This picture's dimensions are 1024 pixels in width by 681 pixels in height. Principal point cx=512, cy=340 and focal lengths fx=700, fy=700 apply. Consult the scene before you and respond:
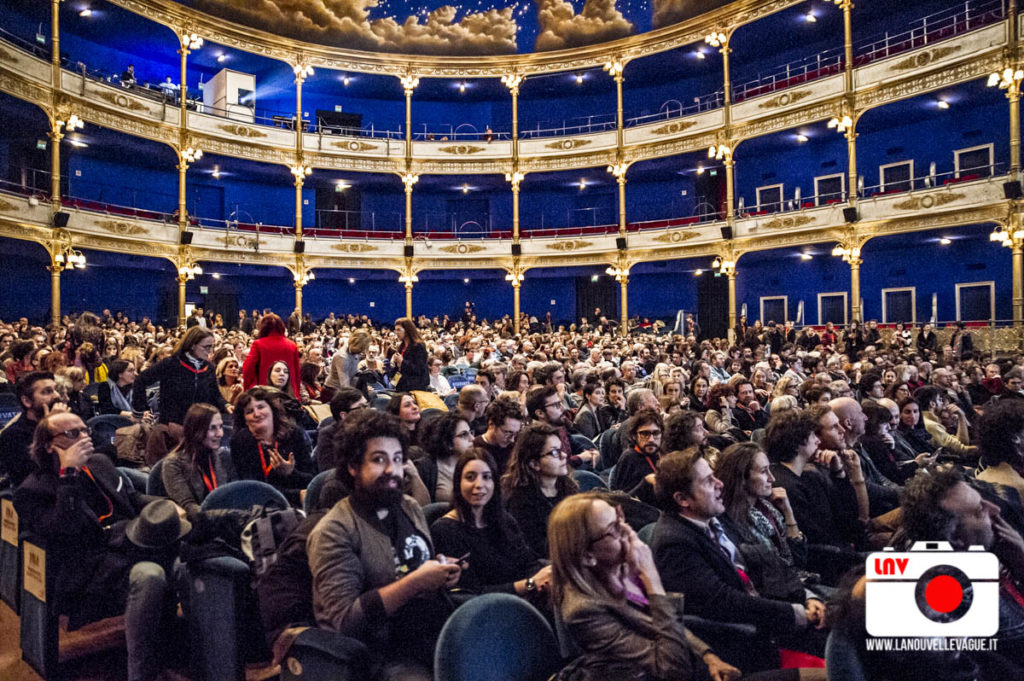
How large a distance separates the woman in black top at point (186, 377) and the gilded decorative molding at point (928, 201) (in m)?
16.2

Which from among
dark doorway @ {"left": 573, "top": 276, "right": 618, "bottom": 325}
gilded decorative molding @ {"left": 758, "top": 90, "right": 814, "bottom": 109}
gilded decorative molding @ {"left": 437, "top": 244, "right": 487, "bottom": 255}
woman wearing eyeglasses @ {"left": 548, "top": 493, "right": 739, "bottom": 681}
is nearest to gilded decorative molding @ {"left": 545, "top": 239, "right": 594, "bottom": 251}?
gilded decorative molding @ {"left": 437, "top": 244, "right": 487, "bottom": 255}

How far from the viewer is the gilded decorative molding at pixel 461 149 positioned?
22.9m

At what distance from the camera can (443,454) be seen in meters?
4.05

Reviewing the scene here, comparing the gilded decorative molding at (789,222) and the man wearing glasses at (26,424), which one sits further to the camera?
the gilded decorative molding at (789,222)

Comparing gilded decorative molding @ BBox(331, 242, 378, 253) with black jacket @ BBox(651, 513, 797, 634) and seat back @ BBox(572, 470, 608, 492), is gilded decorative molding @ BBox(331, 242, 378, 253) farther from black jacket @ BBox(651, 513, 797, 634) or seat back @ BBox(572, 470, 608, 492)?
black jacket @ BBox(651, 513, 797, 634)

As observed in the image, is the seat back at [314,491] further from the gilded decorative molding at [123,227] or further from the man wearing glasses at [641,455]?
the gilded decorative molding at [123,227]

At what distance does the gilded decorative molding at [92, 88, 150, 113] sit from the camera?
17297 millimetres

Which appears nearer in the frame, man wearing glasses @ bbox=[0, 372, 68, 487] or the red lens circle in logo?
the red lens circle in logo

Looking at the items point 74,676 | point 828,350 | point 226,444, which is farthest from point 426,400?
point 828,350

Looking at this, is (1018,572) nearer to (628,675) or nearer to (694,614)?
(694,614)

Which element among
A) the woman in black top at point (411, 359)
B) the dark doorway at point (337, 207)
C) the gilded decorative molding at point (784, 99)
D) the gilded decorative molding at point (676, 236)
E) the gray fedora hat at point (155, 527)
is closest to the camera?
the gray fedora hat at point (155, 527)

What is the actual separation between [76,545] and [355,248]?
20.1 meters

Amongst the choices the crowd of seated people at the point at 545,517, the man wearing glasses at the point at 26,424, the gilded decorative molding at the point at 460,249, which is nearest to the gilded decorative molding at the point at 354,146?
the gilded decorative molding at the point at 460,249

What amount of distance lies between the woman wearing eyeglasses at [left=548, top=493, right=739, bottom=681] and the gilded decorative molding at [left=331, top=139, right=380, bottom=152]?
21.7 meters
